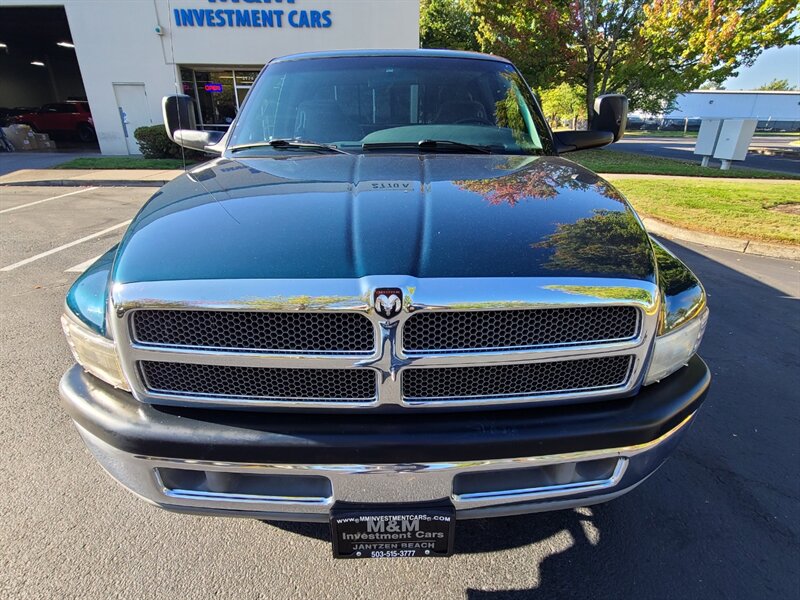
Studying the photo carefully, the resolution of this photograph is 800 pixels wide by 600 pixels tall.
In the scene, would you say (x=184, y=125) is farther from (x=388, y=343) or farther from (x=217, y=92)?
(x=217, y=92)

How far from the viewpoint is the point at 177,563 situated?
6.44ft

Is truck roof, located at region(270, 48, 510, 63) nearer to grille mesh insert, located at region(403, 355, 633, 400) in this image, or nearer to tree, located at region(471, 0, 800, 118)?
grille mesh insert, located at region(403, 355, 633, 400)

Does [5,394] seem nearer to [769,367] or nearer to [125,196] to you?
[769,367]

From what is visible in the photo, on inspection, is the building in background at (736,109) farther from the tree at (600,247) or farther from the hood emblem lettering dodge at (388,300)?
the hood emblem lettering dodge at (388,300)

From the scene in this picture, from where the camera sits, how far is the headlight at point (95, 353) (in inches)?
61.3

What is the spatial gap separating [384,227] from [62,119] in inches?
1136

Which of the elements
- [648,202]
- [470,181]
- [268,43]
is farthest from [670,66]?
[470,181]

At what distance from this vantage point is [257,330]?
56.3 inches

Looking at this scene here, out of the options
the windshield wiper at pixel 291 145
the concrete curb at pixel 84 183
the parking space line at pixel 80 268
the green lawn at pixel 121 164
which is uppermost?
the windshield wiper at pixel 291 145

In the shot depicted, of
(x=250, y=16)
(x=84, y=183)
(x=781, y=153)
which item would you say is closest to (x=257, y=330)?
(x=84, y=183)

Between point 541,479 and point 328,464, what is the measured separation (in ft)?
2.26

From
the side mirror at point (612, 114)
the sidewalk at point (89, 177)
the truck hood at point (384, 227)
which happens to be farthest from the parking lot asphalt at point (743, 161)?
the truck hood at point (384, 227)

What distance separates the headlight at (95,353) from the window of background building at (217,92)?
17.4 metres

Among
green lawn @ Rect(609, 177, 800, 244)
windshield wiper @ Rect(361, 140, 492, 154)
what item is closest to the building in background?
green lawn @ Rect(609, 177, 800, 244)
